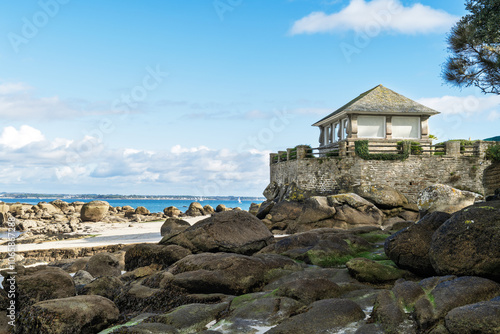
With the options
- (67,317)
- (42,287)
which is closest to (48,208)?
(42,287)

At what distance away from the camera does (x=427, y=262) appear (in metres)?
9.18

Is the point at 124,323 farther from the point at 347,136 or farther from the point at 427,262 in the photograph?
the point at 347,136

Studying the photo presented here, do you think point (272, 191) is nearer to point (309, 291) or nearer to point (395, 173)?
point (395, 173)

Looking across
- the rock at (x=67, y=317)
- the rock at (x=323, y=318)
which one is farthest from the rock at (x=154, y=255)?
the rock at (x=323, y=318)

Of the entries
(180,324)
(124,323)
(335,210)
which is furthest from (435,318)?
(335,210)

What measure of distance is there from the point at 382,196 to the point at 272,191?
12872 millimetres

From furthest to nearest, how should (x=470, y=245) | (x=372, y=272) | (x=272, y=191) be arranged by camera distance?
(x=272, y=191) < (x=372, y=272) < (x=470, y=245)

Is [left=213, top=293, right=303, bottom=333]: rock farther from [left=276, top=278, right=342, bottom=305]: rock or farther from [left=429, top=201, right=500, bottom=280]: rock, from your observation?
[left=429, top=201, right=500, bottom=280]: rock

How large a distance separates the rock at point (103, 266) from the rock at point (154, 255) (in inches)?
63.5

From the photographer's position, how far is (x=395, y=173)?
3056 centimetres

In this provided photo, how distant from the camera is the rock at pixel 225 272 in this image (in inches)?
367

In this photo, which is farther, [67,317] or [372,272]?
[372,272]

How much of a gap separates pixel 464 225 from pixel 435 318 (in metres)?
2.58

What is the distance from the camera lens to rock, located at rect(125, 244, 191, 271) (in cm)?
1260
